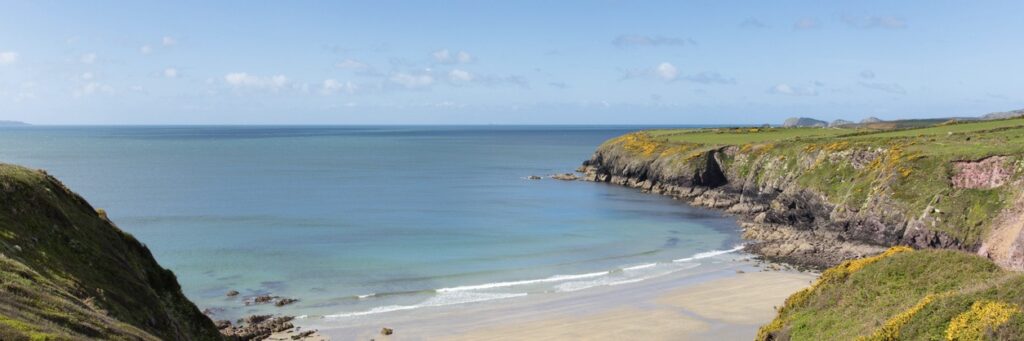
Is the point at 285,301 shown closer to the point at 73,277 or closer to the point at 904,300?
the point at 73,277

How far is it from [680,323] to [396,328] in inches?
626

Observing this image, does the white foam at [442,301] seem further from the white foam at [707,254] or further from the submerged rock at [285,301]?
the white foam at [707,254]

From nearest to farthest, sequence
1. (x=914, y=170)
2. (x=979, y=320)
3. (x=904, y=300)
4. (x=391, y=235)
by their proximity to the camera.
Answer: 1. (x=979, y=320)
2. (x=904, y=300)
3. (x=914, y=170)
4. (x=391, y=235)

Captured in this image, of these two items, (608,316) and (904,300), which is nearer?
(904,300)

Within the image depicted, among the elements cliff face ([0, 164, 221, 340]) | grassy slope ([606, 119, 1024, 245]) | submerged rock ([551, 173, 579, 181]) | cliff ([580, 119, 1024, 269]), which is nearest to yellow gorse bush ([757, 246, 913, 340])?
cliff ([580, 119, 1024, 269])

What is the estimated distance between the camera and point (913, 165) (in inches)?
2211

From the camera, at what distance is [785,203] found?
6912 centimetres

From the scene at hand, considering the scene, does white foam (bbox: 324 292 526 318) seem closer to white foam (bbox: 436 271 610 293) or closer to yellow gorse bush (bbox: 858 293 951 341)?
white foam (bbox: 436 271 610 293)

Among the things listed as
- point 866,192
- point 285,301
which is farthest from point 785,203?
point 285,301

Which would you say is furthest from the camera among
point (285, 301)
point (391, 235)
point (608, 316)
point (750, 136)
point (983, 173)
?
point (750, 136)

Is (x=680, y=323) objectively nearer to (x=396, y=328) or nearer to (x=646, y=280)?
(x=646, y=280)

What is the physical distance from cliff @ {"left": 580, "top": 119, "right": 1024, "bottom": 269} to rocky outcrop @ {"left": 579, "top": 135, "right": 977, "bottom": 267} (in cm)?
12

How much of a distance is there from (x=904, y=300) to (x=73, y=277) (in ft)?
92.0

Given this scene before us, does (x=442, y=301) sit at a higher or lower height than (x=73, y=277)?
lower
